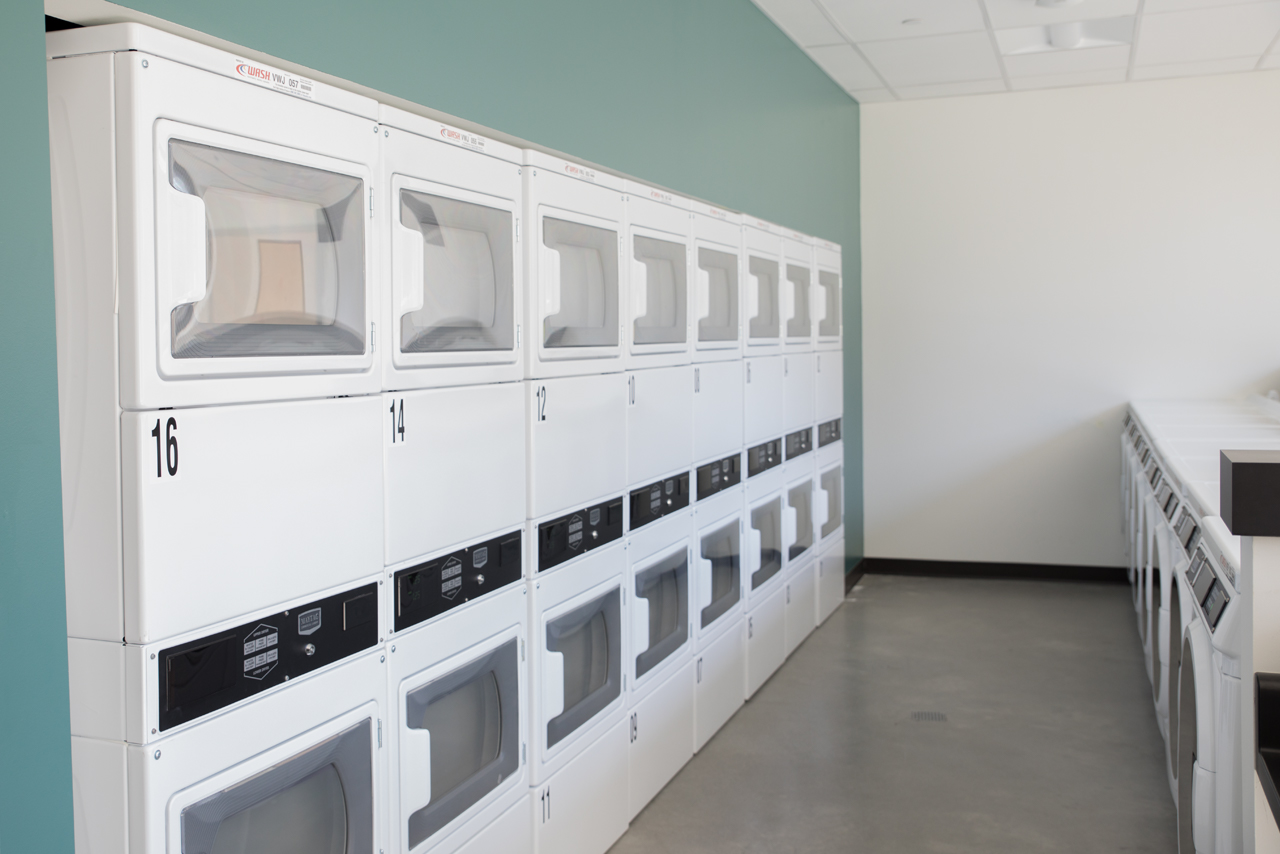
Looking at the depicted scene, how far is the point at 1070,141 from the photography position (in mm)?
6613

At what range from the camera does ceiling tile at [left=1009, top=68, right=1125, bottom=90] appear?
629cm

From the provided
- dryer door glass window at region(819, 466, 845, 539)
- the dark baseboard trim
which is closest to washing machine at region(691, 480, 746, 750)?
dryer door glass window at region(819, 466, 845, 539)

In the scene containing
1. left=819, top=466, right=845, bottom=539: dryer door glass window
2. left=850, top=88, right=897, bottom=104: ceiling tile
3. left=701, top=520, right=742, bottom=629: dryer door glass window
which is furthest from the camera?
left=850, top=88, right=897, bottom=104: ceiling tile

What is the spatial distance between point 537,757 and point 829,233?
4.37 metres

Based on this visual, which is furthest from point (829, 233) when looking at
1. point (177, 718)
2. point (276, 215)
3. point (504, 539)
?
point (177, 718)

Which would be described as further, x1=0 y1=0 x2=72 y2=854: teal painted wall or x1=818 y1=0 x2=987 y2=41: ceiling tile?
x1=818 y1=0 x2=987 y2=41: ceiling tile

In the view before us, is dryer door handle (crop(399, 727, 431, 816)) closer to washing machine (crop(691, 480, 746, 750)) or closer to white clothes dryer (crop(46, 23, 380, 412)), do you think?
white clothes dryer (crop(46, 23, 380, 412))

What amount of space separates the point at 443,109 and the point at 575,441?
93 centimetres

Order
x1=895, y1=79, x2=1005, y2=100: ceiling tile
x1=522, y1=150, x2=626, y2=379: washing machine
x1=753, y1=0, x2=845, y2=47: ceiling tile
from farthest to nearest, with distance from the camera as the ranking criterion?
x1=895, y1=79, x2=1005, y2=100: ceiling tile → x1=753, y1=0, x2=845, y2=47: ceiling tile → x1=522, y1=150, x2=626, y2=379: washing machine

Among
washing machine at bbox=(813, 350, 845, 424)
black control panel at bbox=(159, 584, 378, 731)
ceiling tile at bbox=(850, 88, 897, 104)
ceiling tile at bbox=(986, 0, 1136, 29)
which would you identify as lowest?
black control panel at bbox=(159, 584, 378, 731)

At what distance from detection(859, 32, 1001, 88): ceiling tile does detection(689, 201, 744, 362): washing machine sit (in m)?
2.14

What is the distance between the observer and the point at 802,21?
16.9 feet

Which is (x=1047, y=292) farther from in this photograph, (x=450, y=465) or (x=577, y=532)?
(x=450, y=465)

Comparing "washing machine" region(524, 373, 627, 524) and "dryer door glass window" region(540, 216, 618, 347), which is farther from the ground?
"dryer door glass window" region(540, 216, 618, 347)
